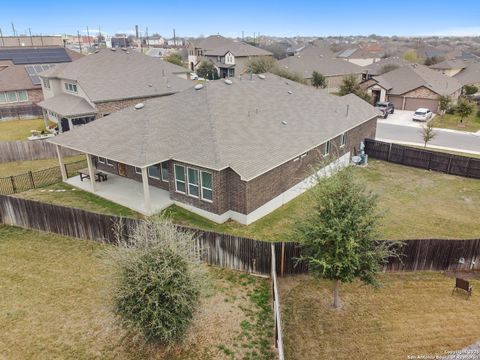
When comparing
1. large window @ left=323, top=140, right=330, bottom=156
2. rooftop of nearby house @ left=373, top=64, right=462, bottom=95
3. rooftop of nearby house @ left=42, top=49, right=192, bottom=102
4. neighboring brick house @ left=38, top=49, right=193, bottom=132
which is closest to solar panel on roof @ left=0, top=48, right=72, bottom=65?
neighboring brick house @ left=38, top=49, right=193, bottom=132

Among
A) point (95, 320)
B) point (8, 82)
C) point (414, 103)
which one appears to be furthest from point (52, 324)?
point (414, 103)

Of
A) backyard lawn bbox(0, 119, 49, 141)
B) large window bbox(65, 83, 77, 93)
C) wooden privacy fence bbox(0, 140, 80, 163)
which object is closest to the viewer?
wooden privacy fence bbox(0, 140, 80, 163)

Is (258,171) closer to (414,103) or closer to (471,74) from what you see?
(414,103)

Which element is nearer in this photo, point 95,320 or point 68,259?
point 95,320

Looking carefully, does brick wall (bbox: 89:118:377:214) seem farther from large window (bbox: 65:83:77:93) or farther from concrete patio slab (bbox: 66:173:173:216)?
large window (bbox: 65:83:77:93)

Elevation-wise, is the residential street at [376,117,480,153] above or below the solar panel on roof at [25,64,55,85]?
below

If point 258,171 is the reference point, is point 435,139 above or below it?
below

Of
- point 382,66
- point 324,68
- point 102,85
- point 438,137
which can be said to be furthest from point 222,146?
point 382,66

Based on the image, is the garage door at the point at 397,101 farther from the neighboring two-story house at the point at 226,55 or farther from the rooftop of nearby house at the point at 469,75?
the neighboring two-story house at the point at 226,55
